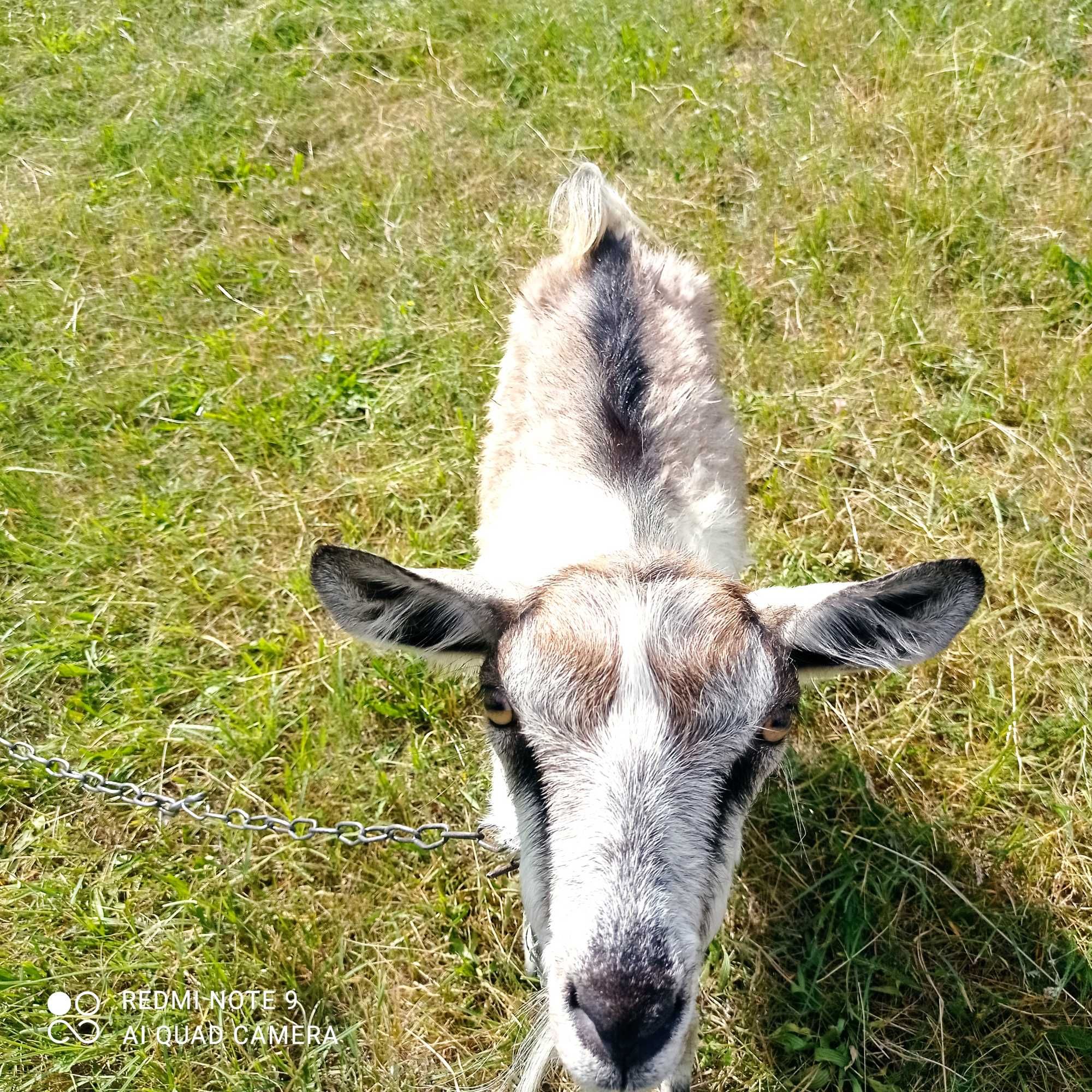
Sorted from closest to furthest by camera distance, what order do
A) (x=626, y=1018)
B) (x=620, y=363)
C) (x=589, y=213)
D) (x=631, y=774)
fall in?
(x=626, y=1018) < (x=631, y=774) < (x=620, y=363) < (x=589, y=213)

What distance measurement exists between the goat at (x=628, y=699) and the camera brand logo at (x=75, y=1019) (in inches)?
66.5

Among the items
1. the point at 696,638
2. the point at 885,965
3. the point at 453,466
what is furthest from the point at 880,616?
the point at 453,466

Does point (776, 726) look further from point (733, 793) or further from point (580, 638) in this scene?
point (580, 638)

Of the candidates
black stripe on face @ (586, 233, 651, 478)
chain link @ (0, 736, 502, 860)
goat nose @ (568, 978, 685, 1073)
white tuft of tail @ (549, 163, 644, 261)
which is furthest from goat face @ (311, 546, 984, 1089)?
white tuft of tail @ (549, 163, 644, 261)

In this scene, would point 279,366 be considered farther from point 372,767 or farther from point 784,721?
point 784,721

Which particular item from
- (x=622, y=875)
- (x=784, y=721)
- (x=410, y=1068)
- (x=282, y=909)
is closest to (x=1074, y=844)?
(x=784, y=721)

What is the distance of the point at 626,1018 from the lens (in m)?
1.85

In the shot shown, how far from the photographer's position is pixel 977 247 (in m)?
5.30

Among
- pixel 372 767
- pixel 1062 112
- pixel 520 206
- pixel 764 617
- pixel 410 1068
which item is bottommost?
pixel 410 1068

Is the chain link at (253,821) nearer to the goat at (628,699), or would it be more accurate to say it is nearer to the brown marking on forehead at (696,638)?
the goat at (628,699)

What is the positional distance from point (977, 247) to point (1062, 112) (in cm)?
134

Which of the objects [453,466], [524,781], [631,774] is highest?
[631,774]

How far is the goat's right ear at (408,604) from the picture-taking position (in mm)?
2238

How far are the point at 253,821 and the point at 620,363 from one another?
2435 millimetres
